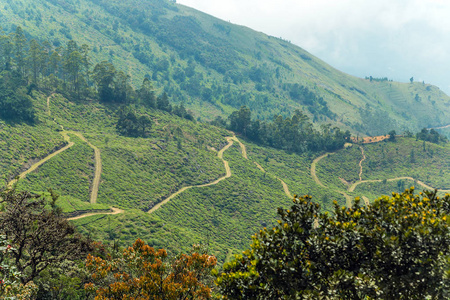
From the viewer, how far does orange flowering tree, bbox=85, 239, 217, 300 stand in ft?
55.7

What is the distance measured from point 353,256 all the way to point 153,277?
9.76 meters

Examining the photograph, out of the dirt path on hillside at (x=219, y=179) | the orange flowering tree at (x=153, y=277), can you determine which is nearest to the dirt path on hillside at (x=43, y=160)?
the dirt path on hillside at (x=219, y=179)

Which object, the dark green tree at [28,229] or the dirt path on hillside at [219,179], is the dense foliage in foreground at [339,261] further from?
the dirt path on hillside at [219,179]

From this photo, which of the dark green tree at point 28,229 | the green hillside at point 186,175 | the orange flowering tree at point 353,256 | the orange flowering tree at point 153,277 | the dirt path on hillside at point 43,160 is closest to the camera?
the orange flowering tree at point 353,256

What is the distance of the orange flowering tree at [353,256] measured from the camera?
13297 mm

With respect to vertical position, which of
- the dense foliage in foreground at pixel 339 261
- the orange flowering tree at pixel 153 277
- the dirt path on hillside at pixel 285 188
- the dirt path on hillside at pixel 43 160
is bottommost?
the dirt path on hillside at pixel 43 160

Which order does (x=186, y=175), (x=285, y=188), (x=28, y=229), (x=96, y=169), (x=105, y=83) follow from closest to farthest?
(x=28, y=229) → (x=96, y=169) → (x=186, y=175) → (x=285, y=188) → (x=105, y=83)

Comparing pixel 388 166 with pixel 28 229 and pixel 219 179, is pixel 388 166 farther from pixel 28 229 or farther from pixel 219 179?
pixel 28 229

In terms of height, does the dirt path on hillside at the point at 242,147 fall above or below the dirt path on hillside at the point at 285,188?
above

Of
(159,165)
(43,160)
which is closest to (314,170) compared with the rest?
(159,165)

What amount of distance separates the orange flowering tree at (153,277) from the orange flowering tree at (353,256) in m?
2.99

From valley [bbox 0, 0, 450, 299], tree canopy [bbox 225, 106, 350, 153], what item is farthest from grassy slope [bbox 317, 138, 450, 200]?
tree canopy [bbox 225, 106, 350, 153]

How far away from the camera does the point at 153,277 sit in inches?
674

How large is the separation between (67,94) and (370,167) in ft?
378
